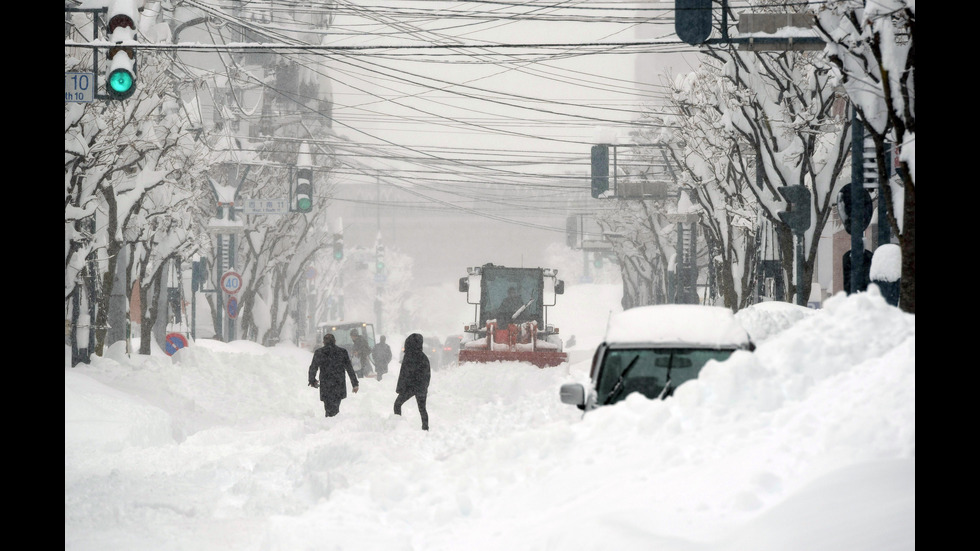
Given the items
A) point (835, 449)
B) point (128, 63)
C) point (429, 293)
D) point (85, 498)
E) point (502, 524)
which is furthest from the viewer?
point (429, 293)

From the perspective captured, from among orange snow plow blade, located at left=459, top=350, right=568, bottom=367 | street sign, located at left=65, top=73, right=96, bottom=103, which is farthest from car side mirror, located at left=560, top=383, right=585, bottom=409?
orange snow plow blade, located at left=459, top=350, right=568, bottom=367

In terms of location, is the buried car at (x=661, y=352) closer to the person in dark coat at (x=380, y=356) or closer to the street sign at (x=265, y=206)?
the street sign at (x=265, y=206)

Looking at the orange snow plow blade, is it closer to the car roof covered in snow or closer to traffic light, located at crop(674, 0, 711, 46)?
traffic light, located at crop(674, 0, 711, 46)

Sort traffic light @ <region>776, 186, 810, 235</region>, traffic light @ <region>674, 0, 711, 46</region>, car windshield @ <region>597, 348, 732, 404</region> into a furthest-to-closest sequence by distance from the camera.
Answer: traffic light @ <region>776, 186, 810, 235</region> → traffic light @ <region>674, 0, 711, 46</region> → car windshield @ <region>597, 348, 732, 404</region>

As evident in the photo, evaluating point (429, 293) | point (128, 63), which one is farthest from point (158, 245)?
point (429, 293)

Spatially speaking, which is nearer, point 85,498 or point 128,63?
point 85,498

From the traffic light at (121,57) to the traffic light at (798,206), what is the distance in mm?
11764

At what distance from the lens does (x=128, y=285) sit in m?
25.8

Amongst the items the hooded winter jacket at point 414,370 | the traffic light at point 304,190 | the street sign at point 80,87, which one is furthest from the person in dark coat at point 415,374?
the traffic light at point 304,190

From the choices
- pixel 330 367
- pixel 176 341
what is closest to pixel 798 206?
pixel 330 367

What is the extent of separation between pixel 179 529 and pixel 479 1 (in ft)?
38.9

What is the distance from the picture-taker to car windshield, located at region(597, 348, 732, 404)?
340 inches

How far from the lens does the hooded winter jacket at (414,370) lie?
1555 centimetres
